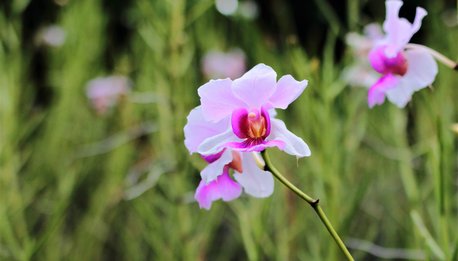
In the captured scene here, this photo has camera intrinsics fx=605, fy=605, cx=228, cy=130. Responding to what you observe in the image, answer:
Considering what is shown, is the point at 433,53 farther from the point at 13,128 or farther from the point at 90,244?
the point at 90,244

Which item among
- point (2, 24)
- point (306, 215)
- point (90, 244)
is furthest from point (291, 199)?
point (2, 24)

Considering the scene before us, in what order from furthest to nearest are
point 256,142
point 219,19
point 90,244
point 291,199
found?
point 219,19 → point 90,244 → point 291,199 → point 256,142

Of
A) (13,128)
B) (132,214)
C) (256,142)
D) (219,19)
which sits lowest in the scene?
(132,214)

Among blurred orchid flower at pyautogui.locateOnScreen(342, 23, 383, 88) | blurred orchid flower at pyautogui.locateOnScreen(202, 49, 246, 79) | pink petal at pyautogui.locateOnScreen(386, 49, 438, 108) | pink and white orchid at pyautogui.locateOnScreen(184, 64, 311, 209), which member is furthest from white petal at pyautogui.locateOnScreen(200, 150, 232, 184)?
blurred orchid flower at pyautogui.locateOnScreen(202, 49, 246, 79)

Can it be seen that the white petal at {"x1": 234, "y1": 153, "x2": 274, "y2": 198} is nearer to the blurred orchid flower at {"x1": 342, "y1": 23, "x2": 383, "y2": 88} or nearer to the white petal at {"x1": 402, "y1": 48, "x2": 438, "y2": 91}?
the white petal at {"x1": 402, "y1": 48, "x2": 438, "y2": 91}

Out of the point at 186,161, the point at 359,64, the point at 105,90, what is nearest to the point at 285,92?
the point at 186,161

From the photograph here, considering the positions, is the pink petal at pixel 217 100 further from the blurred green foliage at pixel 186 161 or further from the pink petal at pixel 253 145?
the blurred green foliage at pixel 186 161

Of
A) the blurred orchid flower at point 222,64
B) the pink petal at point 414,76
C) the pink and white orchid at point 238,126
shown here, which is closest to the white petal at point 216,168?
the pink and white orchid at point 238,126

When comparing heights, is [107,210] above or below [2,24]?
below
